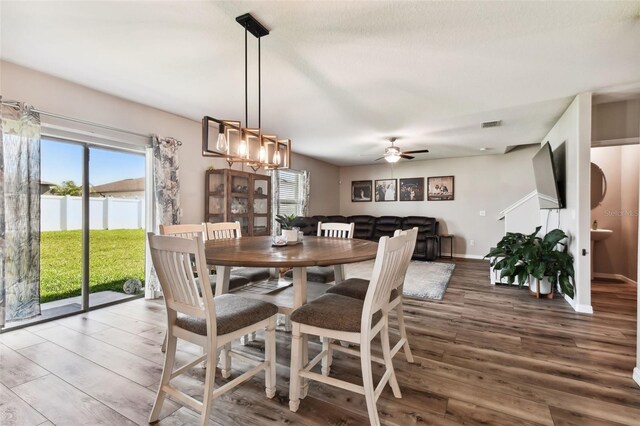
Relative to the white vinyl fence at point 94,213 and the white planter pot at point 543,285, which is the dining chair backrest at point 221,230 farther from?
the white planter pot at point 543,285

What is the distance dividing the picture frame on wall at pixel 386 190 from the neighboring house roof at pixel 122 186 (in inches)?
225

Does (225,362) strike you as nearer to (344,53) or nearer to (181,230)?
(181,230)

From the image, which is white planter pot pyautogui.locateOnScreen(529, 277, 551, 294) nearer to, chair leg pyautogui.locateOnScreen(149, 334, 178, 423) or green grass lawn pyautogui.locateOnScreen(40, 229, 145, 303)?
chair leg pyautogui.locateOnScreen(149, 334, 178, 423)

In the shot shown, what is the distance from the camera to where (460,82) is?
9.54ft

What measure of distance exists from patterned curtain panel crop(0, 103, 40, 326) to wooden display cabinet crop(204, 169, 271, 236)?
189 centimetres

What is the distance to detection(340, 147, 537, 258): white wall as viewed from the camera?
6.37 metres

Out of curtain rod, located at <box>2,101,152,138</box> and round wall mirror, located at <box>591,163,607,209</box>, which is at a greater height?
curtain rod, located at <box>2,101,152,138</box>

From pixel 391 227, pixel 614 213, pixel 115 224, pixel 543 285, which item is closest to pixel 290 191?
pixel 391 227

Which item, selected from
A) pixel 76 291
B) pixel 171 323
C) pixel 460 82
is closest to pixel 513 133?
pixel 460 82

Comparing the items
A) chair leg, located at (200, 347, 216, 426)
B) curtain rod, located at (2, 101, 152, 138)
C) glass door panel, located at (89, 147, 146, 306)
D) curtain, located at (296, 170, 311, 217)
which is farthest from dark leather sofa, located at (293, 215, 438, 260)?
chair leg, located at (200, 347, 216, 426)

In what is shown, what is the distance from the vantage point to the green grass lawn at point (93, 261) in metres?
3.17

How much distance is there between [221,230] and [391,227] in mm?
5011

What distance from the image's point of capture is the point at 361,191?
814cm

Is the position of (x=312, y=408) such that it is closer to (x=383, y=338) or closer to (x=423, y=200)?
(x=383, y=338)
